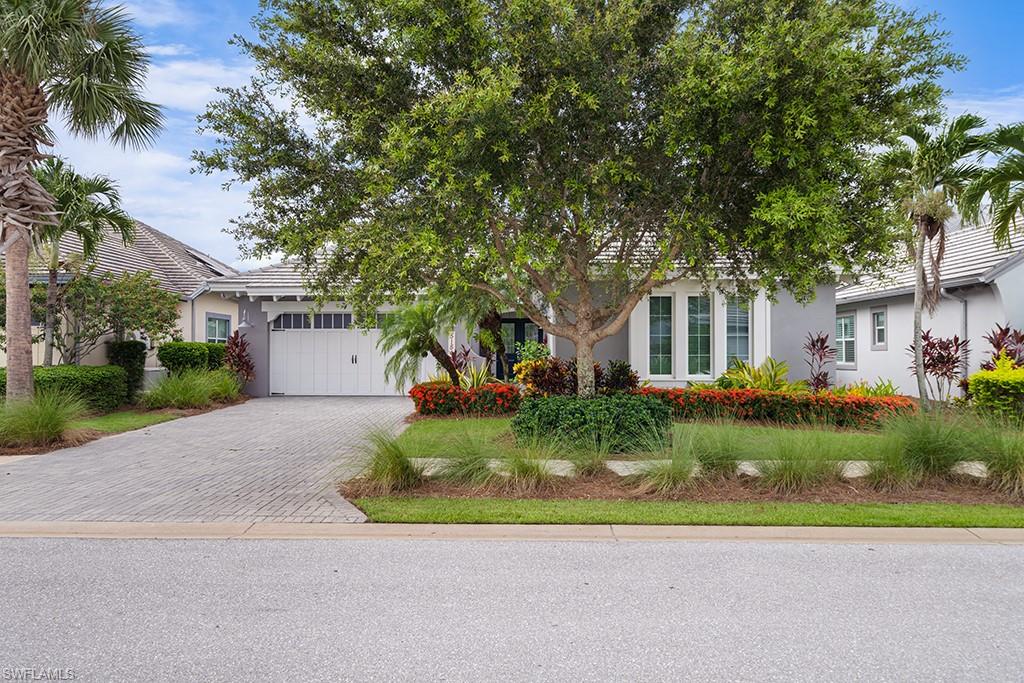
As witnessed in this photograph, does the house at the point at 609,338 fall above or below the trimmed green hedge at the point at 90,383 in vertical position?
above

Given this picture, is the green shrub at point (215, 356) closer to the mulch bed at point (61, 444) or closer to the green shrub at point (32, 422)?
the mulch bed at point (61, 444)

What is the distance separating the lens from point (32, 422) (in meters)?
10.7

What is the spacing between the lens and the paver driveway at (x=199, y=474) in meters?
6.86

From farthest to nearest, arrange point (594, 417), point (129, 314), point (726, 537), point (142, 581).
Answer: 1. point (129, 314)
2. point (594, 417)
3. point (726, 537)
4. point (142, 581)

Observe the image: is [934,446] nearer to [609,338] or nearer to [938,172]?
[938,172]

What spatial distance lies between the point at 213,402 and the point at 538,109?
13.4 meters

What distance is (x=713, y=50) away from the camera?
7.12 meters

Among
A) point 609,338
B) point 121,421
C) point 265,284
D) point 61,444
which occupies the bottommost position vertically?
point 61,444

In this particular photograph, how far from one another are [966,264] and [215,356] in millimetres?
20614

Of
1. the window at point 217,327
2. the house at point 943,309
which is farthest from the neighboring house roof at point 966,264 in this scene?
the window at point 217,327

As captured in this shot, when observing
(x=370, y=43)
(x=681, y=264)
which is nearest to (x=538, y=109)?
(x=370, y=43)

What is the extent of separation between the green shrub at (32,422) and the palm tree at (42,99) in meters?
1.12

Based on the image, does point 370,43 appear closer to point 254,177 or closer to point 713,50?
point 254,177

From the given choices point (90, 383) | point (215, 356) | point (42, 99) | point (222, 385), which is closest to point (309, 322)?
point (215, 356)
